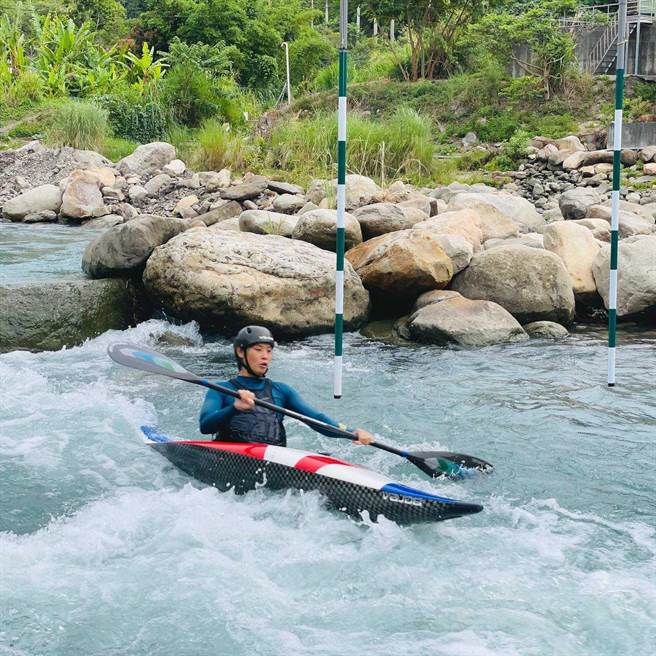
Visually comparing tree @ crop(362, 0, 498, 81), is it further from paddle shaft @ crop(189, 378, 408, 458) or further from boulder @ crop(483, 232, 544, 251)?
paddle shaft @ crop(189, 378, 408, 458)

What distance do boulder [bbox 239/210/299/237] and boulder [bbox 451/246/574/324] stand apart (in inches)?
75.5

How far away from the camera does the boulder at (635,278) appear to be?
758cm

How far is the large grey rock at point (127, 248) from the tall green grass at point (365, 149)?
5862mm

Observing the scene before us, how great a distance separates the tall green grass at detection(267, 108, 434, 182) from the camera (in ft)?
43.8

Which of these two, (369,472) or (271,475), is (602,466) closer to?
(369,472)

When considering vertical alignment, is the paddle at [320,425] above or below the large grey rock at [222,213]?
below

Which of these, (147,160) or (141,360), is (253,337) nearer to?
(141,360)

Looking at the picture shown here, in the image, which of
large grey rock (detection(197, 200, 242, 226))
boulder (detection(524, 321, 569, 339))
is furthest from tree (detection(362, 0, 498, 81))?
boulder (detection(524, 321, 569, 339))

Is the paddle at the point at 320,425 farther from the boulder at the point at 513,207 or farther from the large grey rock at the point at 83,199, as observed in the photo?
the large grey rock at the point at 83,199

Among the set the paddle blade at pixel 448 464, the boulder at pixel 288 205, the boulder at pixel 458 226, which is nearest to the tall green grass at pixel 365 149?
the boulder at pixel 288 205

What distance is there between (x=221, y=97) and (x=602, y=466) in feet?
53.4

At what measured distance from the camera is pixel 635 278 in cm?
759

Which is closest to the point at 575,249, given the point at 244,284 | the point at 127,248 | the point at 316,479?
the point at 244,284

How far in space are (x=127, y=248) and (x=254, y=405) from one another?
155 inches
